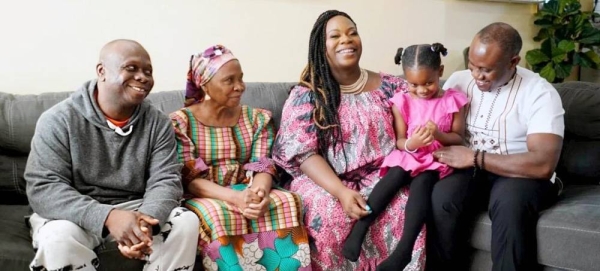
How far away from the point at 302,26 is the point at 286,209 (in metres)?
1.29

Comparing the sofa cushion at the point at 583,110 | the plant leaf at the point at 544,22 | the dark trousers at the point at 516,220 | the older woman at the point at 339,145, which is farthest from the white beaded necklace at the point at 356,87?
the plant leaf at the point at 544,22

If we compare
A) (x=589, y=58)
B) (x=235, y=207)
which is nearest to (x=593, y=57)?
(x=589, y=58)

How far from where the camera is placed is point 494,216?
1938 mm

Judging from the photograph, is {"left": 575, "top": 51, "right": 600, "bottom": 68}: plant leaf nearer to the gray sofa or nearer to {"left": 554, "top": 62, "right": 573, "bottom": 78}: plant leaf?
{"left": 554, "top": 62, "right": 573, "bottom": 78}: plant leaf

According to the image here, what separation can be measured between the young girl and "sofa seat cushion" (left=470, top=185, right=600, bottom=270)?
0.23 metres

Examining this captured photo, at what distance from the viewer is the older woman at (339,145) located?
204 cm

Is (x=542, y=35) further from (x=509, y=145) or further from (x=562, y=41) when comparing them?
(x=509, y=145)

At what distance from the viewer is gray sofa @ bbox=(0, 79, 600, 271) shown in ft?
5.95

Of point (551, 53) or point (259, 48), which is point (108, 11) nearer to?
point (259, 48)

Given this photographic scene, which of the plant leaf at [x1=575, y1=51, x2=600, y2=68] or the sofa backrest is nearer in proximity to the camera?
the sofa backrest

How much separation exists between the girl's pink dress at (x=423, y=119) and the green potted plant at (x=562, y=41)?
1.72 meters

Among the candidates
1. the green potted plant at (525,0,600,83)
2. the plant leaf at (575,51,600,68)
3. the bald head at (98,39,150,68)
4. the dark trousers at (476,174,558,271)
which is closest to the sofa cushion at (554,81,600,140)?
the dark trousers at (476,174,558,271)

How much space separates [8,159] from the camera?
2238 millimetres

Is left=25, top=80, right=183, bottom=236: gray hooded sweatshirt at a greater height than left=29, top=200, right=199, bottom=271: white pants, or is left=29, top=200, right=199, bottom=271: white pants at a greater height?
left=25, top=80, right=183, bottom=236: gray hooded sweatshirt
